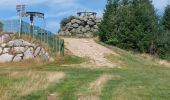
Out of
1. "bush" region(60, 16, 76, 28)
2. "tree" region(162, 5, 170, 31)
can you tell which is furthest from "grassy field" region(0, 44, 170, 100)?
"bush" region(60, 16, 76, 28)

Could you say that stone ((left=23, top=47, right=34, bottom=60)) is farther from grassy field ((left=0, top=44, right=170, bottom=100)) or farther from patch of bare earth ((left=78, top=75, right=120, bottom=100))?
patch of bare earth ((left=78, top=75, right=120, bottom=100))

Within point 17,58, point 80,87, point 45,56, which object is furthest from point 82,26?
point 80,87

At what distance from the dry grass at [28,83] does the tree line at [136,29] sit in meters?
35.4

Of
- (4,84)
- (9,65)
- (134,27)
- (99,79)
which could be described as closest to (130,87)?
(99,79)

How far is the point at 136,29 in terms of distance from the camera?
215 ft

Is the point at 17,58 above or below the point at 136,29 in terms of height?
below

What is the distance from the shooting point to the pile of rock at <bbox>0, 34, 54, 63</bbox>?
45719mm

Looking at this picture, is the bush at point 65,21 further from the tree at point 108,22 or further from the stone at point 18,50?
the stone at point 18,50

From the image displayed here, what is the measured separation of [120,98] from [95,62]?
77.8 feet

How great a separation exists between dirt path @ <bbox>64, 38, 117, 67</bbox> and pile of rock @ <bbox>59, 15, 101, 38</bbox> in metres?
16.5

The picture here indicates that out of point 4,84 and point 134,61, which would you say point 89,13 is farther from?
point 4,84

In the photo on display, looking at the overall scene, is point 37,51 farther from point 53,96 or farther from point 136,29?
point 53,96

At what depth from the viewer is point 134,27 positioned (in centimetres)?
6544

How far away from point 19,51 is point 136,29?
2306 cm
